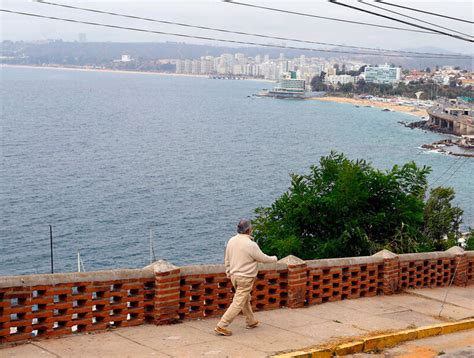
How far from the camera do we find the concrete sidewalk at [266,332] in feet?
27.9

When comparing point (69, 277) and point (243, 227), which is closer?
point (69, 277)

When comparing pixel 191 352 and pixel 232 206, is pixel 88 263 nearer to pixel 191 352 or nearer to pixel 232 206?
pixel 232 206

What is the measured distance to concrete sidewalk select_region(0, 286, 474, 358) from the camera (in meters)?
8.50

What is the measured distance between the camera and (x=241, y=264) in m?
9.34

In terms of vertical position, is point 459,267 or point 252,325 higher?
point 252,325

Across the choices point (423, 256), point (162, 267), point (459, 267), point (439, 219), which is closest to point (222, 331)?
point (162, 267)

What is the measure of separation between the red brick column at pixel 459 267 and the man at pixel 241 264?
696 cm

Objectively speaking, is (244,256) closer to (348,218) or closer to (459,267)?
(459,267)

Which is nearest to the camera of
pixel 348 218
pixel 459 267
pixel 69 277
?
pixel 69 277

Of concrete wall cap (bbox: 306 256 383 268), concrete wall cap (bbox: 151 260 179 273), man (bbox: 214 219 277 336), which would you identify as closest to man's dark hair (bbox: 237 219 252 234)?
man (bbox: 214 219 277 336)

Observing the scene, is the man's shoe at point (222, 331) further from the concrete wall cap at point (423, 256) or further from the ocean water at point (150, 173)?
the ocean water at point (150, 173)

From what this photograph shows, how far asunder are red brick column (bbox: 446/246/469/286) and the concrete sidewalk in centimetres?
209

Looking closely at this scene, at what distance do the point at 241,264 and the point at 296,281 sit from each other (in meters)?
2.28

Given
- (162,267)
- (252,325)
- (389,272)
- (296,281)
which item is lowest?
(389,272)
